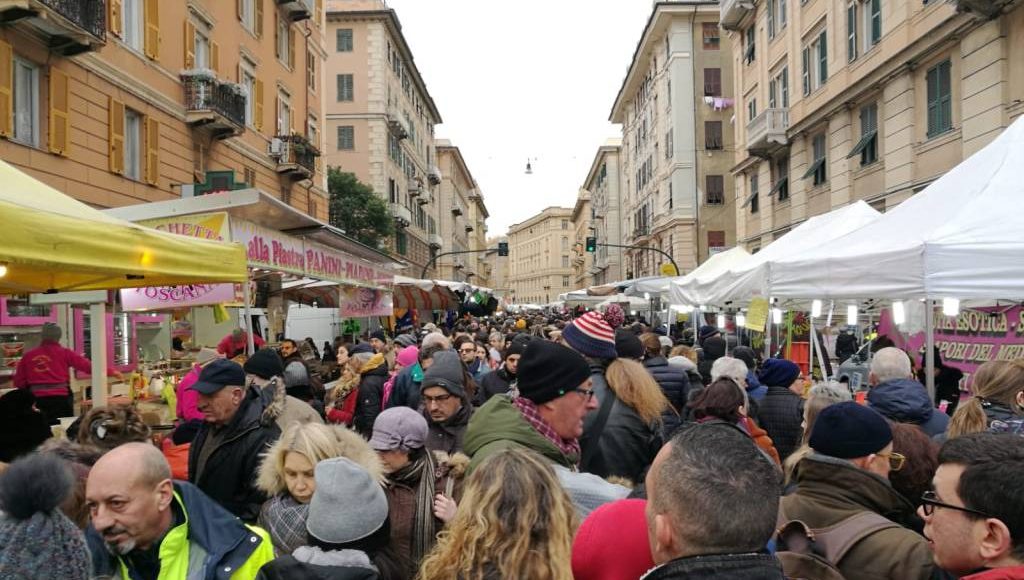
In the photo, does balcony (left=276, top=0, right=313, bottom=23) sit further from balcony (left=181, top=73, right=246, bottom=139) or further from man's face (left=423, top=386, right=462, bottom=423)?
man's face (left=423, top=386, right=462, bottom=423)

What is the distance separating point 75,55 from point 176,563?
48.8 feet

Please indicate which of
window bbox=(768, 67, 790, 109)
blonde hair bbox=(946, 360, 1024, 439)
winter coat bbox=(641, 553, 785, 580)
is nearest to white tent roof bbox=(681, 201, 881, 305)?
blonde hair bbox=(946, 360, 1024, 439)

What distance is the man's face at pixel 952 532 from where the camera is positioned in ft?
7.34

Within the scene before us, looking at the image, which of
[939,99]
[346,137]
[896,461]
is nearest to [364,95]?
[346,137]

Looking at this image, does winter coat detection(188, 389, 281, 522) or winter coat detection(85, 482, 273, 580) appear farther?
winter coat detection(188, 389, 281, 522)

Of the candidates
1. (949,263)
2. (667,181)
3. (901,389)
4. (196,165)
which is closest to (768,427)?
(901,389)

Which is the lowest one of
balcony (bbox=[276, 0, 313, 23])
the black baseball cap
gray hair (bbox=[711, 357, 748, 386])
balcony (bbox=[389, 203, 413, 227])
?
gray hair (bbox=[711, 357, 748, 386])

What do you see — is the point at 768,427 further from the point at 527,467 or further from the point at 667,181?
the point at 667,181

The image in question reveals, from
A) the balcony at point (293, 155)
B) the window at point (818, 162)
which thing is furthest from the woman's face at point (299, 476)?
the window at point (818, 162)

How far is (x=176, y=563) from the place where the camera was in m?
2.82

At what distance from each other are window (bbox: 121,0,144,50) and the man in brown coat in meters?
18.1

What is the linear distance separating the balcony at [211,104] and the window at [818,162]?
18.5 metres

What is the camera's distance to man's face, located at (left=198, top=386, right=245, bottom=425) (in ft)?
14.5

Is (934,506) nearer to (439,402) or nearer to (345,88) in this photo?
(439,402)
